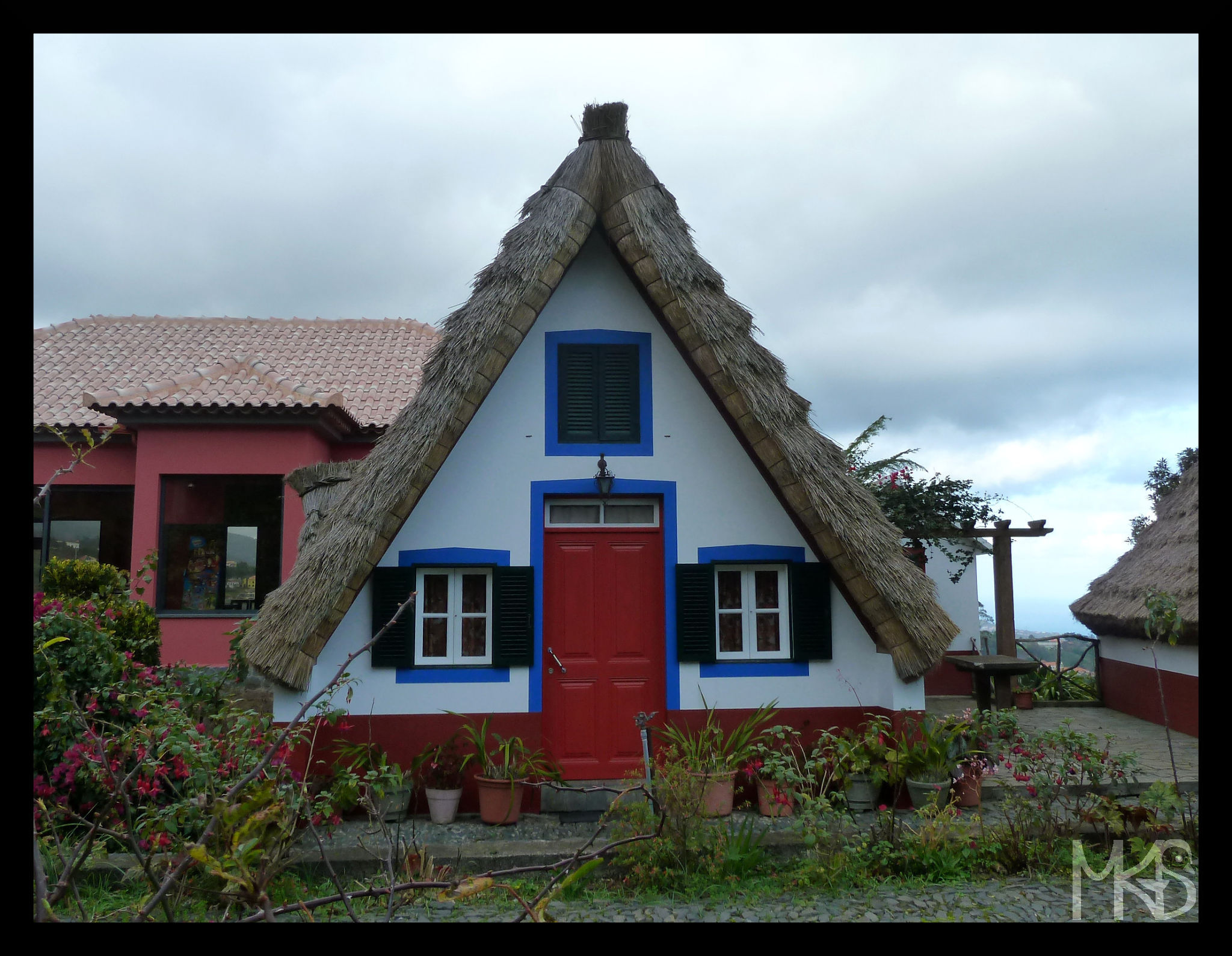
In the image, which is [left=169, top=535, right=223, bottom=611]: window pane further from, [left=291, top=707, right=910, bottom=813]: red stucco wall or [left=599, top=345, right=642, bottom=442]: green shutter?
[left=599, top=345, right=642, bottom=442]: green shutter

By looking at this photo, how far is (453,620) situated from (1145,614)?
8763 mm

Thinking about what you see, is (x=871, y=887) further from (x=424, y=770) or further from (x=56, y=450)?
(x=56, y=450)

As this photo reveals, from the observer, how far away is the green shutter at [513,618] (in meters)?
6.38

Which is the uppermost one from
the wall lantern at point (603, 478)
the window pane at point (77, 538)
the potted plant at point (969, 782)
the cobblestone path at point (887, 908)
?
the wall lantern at point (603, 478)

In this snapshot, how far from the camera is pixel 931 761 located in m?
5.96

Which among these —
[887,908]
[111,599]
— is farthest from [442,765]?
[111,599]

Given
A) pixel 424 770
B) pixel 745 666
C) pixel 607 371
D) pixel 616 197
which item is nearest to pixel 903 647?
pixel 745 666

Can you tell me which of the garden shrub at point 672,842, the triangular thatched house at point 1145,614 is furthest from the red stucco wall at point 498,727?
the triangular thatched house at point 1145,614

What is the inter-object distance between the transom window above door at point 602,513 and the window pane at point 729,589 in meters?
0.76

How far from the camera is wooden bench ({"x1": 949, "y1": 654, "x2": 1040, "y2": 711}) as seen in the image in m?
8.88

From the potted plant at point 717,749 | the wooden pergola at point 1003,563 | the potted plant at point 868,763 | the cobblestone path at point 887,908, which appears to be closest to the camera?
the cobblestone path at point 887,908

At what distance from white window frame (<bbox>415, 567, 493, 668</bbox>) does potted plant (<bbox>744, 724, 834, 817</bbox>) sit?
7.80 ft

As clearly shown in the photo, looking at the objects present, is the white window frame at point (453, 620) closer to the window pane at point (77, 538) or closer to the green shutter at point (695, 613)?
the green shutter at point (695, 613)
